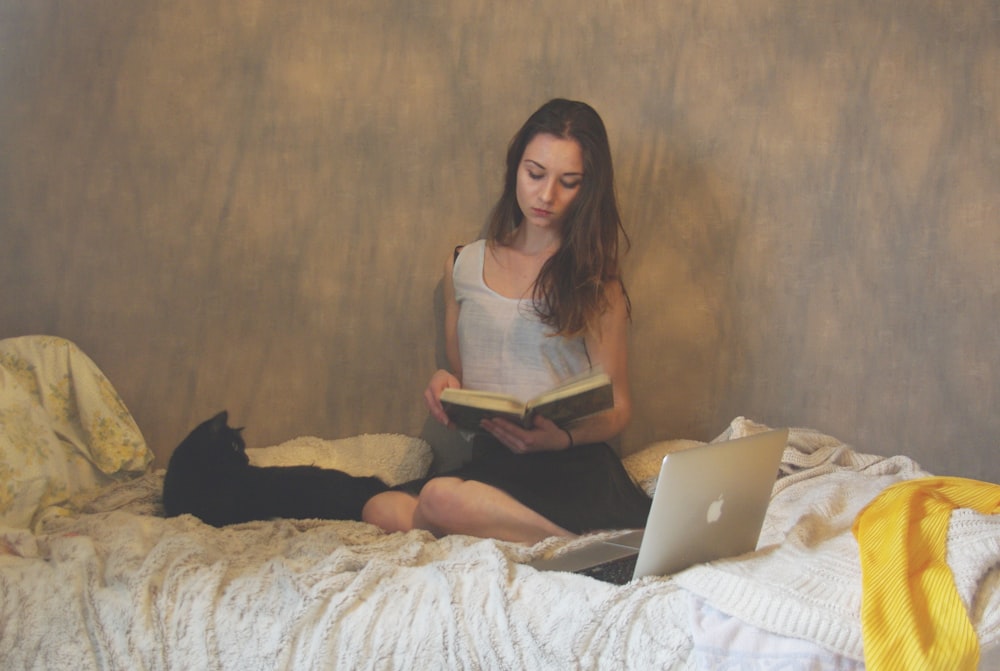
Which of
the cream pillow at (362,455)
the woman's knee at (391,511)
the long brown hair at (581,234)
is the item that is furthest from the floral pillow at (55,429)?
the long brown hair at (581,234)

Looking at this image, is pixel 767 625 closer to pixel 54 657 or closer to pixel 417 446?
pixel 54 657

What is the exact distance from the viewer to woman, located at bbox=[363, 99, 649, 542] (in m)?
1.69

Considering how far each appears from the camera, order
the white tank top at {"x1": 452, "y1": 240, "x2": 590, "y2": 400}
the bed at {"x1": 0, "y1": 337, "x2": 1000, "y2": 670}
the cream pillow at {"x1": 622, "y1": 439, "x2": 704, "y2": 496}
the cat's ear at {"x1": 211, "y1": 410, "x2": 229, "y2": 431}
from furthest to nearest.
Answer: the cream pillow at {"x1": 622, "y1": 439, "x2": 704, "y2": 496}, the white tank top at {"x1": 452, "y1": 240, "x2": 590, "y2": 400}, the cat's ear at {"x1": 211, "y1": 410, "x2": 229, "y2": 431}, the bed at {"x1": 0, "y1": 337, "x2": 1000, "y2": 670}

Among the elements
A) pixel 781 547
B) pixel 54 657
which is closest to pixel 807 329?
pixel 781 547

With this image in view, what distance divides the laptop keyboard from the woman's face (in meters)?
0.66

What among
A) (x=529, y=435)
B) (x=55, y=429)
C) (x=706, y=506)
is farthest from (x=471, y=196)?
(x=706, y=506)

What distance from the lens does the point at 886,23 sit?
2010 millimetres

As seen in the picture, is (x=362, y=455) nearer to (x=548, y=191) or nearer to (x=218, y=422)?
(x=218, y=422)

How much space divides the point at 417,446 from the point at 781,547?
89cm

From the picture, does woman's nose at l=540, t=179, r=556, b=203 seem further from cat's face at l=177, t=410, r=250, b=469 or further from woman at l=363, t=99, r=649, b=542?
cat's face at l=177, t=410, r=250, b=469

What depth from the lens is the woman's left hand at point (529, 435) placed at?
5.37ft

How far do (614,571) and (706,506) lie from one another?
223 millimetres

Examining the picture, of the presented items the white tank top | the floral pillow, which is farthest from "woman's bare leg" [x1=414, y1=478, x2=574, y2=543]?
the floral pillow

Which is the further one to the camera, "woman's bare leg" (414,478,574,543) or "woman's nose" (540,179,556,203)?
"woman's nose" (540,179,556,203)
